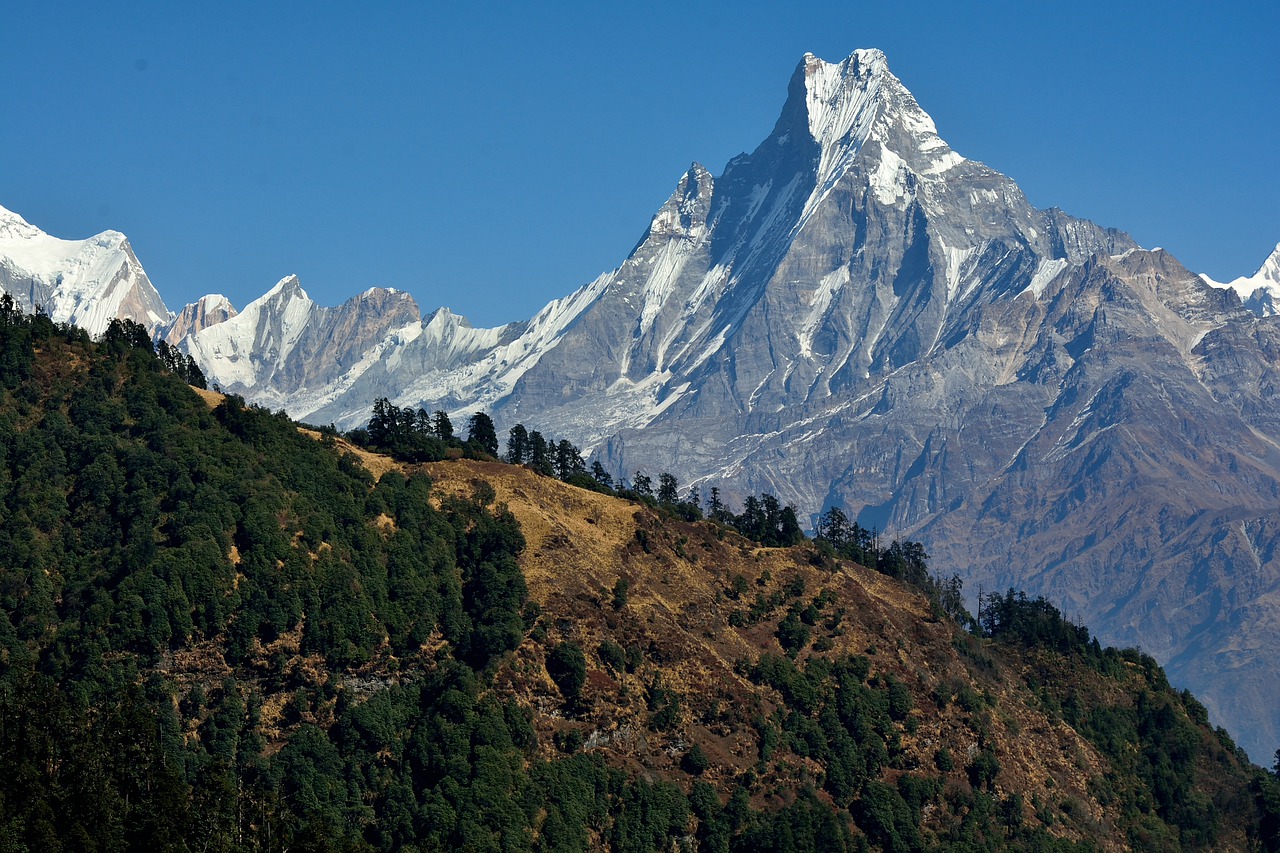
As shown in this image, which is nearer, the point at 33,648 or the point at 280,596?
the point at 33,648

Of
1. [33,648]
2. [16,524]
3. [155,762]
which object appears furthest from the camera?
[16,524]

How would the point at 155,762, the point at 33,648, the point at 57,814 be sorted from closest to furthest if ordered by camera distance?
the point at 57,814
the point at 155,762
the point at 33,648

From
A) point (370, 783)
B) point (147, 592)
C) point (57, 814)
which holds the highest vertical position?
point (147, 592)

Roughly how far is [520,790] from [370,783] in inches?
615

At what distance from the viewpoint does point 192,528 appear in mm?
195500

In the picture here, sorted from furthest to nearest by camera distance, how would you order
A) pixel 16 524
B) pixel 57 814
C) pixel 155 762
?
pixel 16 524, pixel 155 762, pixel 57 814

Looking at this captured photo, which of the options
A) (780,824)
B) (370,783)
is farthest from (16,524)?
(780,824)

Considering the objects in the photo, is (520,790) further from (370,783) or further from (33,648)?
(33,648)

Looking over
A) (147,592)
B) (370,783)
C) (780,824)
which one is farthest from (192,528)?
(780,824)

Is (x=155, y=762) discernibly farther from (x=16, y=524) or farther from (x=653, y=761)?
(x=653, y=761)

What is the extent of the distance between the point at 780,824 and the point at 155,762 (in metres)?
73.4

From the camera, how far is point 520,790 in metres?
184

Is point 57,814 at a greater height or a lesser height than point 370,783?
lesser

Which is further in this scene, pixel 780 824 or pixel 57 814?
pixel 780 824
